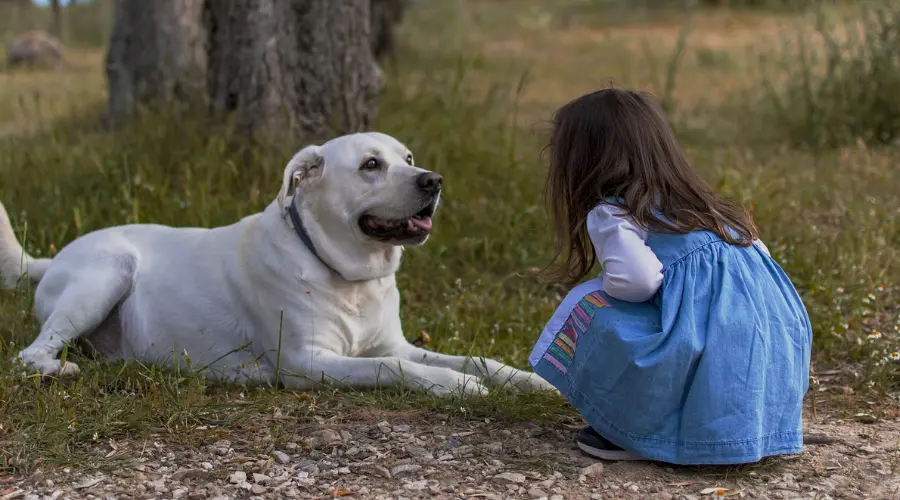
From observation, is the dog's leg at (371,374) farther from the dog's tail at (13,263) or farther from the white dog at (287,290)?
the dog's tail at (13,263)

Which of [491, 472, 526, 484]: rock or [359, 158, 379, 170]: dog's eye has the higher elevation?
[359, 158, 379, 170]: dog's eye

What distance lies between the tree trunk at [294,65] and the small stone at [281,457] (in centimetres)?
289

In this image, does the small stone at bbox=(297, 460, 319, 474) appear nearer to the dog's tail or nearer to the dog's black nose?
the dog's black nose

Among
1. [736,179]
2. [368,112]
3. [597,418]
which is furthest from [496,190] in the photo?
[597,418]

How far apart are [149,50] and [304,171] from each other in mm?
4443

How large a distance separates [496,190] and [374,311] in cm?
208

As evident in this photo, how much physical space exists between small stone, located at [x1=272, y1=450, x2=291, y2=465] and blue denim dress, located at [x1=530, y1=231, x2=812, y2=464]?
843 mm

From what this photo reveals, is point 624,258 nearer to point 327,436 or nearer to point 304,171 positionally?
point 327,436

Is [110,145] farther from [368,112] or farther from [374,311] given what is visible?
[374,311]

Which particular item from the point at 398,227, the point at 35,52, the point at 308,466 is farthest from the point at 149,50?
the point at 35,52

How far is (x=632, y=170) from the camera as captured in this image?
3205 millimetres

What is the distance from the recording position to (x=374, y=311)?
3.97m

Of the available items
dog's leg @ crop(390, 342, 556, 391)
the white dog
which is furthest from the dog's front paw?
dog's leg @ crop(390, 342, 556, 391)

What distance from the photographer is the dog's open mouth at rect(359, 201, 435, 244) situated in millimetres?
3787
